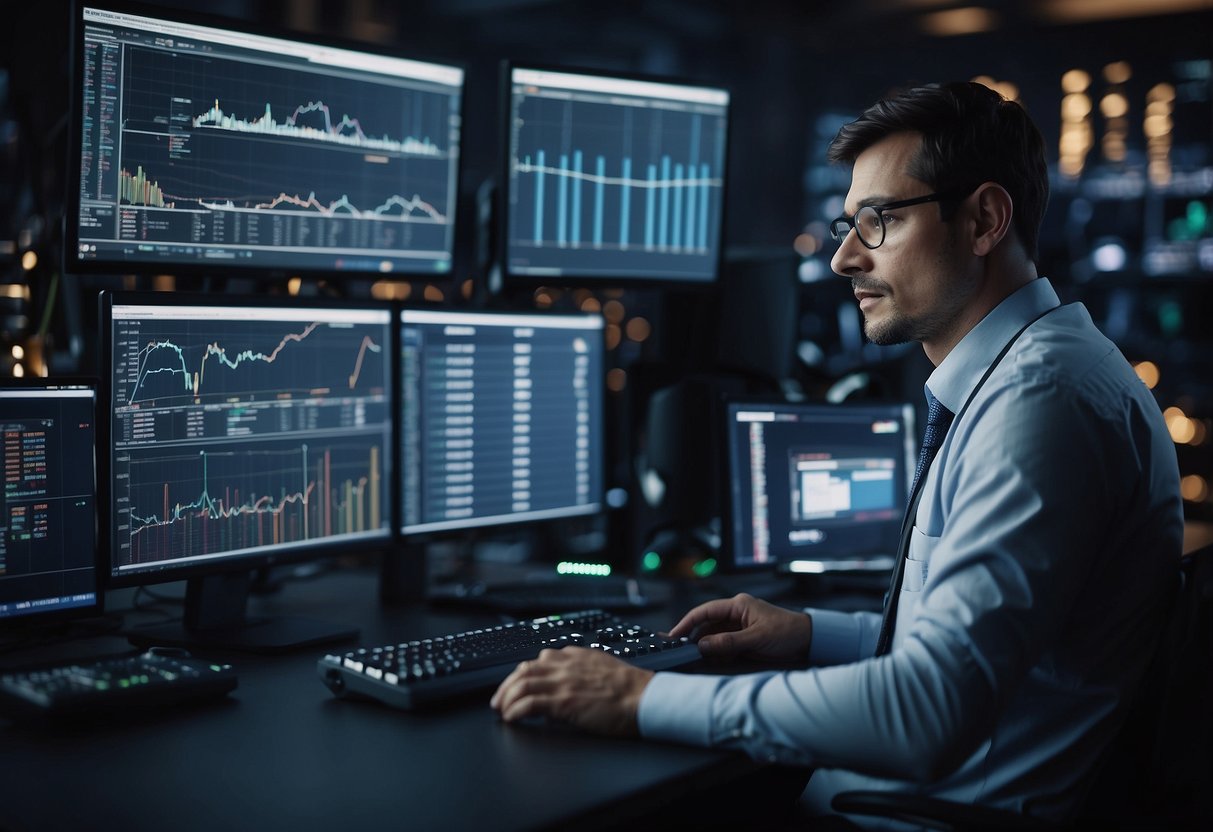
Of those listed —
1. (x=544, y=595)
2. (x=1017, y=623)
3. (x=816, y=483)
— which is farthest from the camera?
(x=816, y=483)

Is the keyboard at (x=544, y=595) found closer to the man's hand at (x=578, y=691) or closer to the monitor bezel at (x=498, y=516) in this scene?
the monitor bezel at (x=498, y=516)

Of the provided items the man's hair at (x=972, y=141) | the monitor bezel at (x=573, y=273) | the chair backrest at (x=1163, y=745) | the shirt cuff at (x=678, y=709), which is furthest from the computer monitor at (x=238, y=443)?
the chair backrest at (x=1163, y=745)

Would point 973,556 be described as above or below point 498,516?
above

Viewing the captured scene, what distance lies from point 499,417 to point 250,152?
60 centimetres

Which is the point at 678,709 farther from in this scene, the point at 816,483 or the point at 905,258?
the point at 816,483

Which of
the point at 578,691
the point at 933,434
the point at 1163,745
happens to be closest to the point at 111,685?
the point at 578,691

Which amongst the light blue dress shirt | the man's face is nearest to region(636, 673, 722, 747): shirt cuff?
the light blue dress shirt

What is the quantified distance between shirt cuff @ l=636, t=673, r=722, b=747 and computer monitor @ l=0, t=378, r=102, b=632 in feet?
2.47

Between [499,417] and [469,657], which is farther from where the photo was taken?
[499,417]

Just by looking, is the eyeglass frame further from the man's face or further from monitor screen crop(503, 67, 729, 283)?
monitor screen crop(503, 67, 729, 283)

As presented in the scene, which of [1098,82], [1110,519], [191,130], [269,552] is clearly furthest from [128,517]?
[1098,82]

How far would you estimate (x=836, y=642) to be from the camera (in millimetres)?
1597

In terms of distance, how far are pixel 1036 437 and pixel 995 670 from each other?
0.24 metres

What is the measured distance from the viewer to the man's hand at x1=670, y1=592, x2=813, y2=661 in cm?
155
